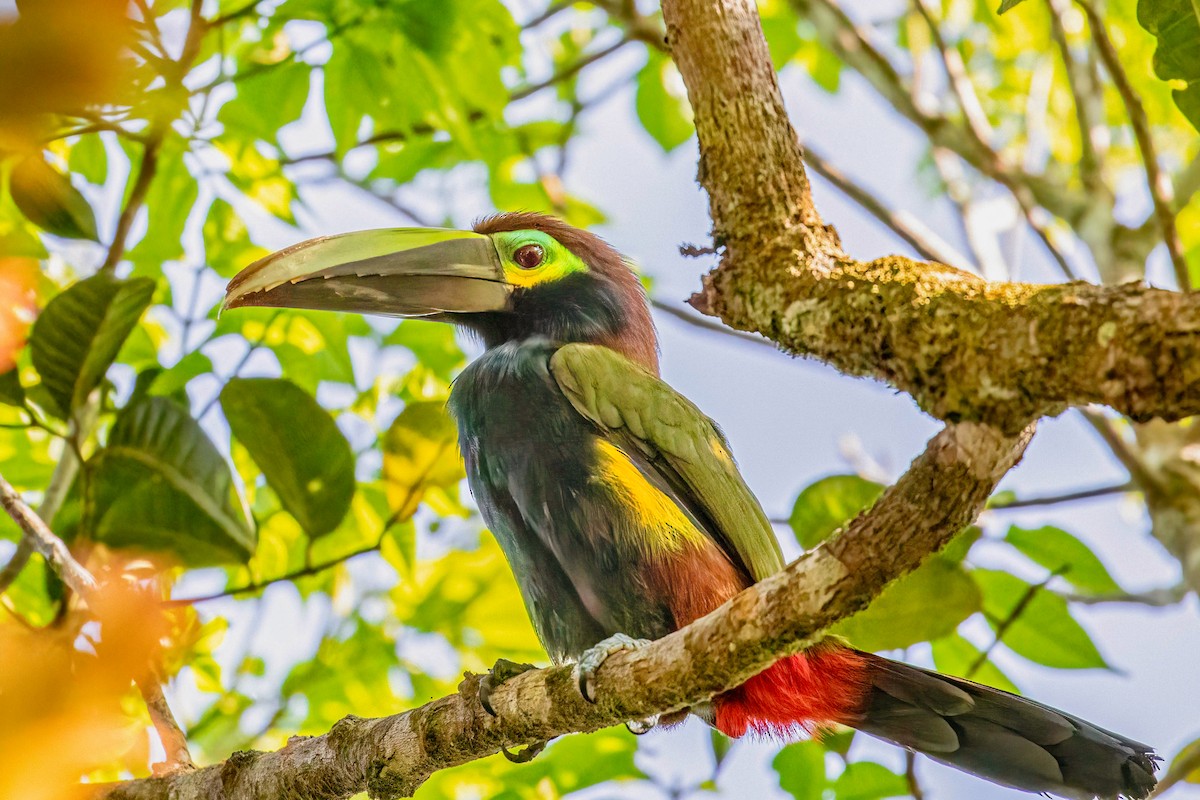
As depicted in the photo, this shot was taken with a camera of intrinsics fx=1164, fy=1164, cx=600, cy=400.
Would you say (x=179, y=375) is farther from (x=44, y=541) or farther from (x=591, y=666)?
(x=591, y=666)

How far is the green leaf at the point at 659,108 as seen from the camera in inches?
204

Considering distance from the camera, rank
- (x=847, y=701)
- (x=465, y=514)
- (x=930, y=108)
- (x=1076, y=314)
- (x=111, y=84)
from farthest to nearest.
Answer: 1. (x=930, y=108)
2. (x=465, y=514)
3. (x=847, y=701)
4. (x=1076, y=314)
5. (x=111, y=84)

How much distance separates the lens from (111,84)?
0.90 metres

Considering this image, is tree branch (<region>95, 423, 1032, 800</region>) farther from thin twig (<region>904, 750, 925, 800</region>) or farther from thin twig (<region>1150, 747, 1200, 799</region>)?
thin twig (<region>1150, 747, 1200, 799</region>)

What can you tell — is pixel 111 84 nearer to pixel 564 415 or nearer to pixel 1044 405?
pixel 1044 405

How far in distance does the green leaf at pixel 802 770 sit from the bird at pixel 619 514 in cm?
10

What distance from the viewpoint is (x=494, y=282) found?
4.04 m

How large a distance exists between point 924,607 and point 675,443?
0.89 m

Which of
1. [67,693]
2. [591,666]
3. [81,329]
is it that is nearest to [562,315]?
[81,329]

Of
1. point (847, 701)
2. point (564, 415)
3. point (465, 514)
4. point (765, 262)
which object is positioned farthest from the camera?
point (465, 514)

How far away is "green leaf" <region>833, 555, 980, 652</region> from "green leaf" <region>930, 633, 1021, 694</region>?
55cm

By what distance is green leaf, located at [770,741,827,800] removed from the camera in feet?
10.6

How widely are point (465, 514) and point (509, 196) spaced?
6.04 feet

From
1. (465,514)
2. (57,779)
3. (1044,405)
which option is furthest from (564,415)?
(57,779)
